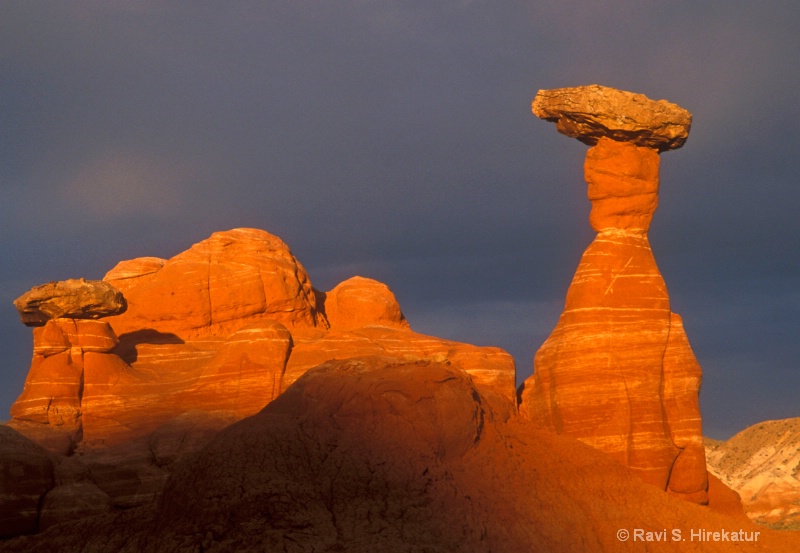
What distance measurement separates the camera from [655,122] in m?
30.5

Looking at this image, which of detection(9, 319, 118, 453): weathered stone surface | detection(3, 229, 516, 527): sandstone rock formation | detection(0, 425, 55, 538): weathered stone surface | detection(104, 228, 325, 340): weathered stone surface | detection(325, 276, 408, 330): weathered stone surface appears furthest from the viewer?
detection(325, 276, 408, 330): weathered stone surface

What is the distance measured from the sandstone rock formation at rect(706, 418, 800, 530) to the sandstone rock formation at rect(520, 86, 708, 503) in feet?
27.9

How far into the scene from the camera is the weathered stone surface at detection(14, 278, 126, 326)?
105ft

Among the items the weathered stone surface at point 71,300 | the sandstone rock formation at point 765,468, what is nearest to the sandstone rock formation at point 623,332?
the sandstone rock formation at point 765,468

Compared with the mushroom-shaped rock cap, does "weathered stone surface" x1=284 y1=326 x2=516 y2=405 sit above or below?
below

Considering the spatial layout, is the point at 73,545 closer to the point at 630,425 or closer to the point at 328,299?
the point at 630,425

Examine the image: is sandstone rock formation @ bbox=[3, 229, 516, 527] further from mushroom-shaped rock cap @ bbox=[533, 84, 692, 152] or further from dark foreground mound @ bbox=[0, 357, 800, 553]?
dark foreground mound @ bbox=[0, 357, 800, 553]

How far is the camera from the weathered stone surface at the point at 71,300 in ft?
105

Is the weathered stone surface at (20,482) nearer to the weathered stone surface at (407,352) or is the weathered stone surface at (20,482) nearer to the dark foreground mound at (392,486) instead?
the dark foreground mound at (392,486)

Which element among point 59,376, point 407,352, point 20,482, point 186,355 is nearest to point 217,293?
point 186,355

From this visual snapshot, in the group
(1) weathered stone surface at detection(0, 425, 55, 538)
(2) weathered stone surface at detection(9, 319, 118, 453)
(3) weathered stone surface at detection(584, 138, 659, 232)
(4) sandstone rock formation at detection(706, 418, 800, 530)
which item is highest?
(3) weathered stone surface at detection(584, 138, 659, 232)

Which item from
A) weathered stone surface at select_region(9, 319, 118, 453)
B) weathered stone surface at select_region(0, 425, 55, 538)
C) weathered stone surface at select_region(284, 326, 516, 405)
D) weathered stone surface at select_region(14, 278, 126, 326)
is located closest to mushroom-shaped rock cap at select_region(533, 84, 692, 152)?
weathered stone surface at select_region(284, 326, 516, 405)

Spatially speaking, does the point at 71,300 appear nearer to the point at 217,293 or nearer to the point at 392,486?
the point at 217,293

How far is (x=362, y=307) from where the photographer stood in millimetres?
37656
